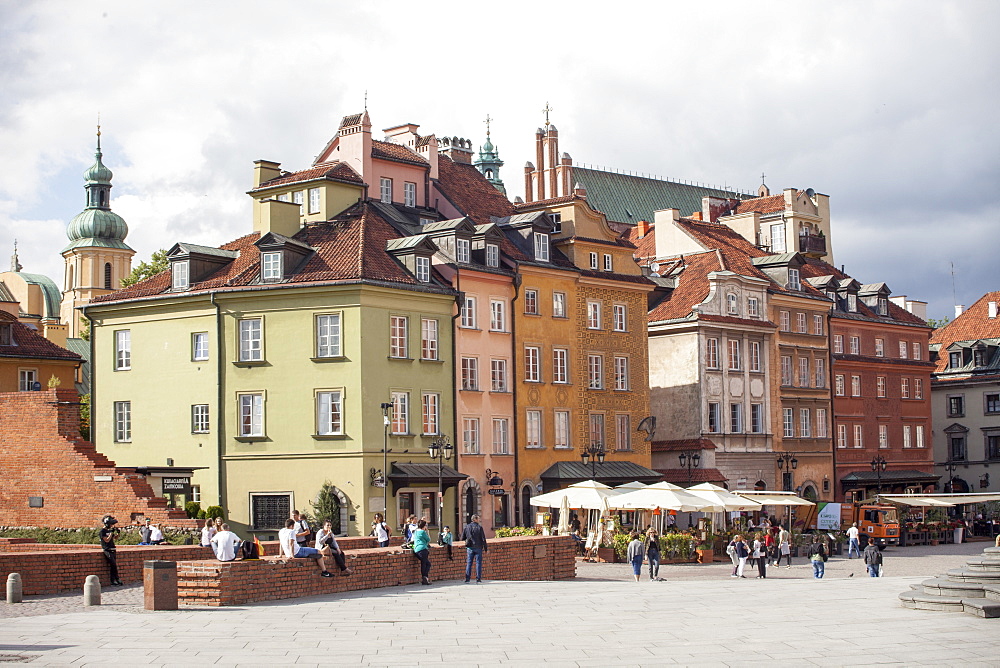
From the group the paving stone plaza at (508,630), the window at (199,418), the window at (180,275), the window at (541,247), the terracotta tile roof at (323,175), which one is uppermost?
the terracotta tile roof at (323,175)

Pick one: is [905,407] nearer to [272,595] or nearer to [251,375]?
[251,375]

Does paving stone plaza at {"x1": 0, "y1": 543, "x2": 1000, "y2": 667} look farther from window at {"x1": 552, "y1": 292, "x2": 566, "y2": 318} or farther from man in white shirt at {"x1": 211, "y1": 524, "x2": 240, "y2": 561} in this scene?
window at {"x1": 552, "y1": 292, "x2": 566, "y2": 318}

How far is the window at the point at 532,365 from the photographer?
193 ft

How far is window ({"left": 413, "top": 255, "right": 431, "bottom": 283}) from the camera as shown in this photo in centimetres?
5343

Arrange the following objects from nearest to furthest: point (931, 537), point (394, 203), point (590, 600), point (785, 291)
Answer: point (590, 600)
point (394, 203)
point (931, 537)
point (785, 291)

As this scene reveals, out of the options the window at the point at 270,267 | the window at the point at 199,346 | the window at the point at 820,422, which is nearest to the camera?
the window at the point at 270,267

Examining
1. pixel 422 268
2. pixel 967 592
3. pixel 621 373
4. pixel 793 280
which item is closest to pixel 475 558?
pixel 967 592

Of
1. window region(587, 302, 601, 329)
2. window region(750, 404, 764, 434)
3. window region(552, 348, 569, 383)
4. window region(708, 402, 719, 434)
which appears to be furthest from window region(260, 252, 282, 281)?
window region(750, 404, 764, 434)

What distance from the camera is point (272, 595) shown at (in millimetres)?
28250

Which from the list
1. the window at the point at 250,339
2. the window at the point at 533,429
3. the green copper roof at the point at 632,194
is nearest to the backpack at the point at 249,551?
the window at the point at 250,339

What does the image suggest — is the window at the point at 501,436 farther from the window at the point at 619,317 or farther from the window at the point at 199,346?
the window at the point at 199,346

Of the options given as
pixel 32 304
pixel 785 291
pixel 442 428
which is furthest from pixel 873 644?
pixel 32 304

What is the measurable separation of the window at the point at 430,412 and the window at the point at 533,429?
5.59 meters

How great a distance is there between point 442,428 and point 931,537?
2695 centimetres
